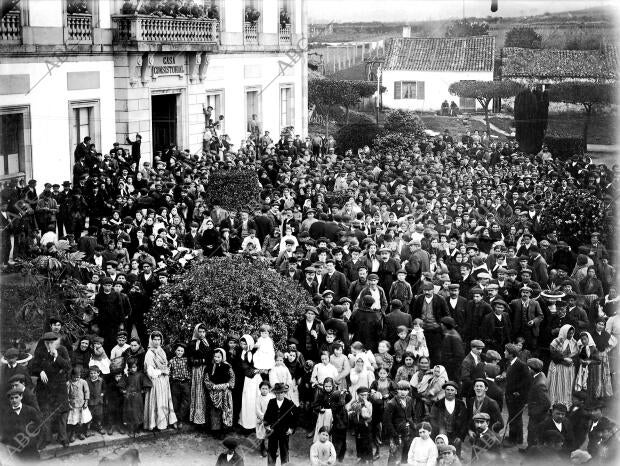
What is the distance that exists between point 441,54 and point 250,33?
365 inches

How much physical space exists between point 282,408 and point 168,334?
8.31ft

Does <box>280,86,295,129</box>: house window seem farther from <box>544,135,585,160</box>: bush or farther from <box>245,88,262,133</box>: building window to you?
<box>544,135,585,160</box>: bush

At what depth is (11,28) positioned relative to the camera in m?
22.3

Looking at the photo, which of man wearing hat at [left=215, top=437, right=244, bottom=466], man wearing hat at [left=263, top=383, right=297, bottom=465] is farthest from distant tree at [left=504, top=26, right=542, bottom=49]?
man wearing hat at [left=215, top=437, right=244, bottom=466]

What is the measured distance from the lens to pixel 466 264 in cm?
1650

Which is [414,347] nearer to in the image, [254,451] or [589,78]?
[254,451]

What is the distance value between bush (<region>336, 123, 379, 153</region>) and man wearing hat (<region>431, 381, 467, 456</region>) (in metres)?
15.0

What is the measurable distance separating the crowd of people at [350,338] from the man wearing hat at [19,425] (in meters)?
0.02

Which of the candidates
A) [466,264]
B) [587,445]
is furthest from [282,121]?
[587,445]

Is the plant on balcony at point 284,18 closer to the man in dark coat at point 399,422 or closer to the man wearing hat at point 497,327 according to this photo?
the man wearing hat at point 497,327

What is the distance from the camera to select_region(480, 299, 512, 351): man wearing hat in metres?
14.4

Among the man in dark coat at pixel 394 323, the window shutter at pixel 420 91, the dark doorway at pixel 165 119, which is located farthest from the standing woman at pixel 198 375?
the dark doorway at pixel 165 119

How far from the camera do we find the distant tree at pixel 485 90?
26.1 meters

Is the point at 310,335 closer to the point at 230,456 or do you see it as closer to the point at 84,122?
the point at 230,456
